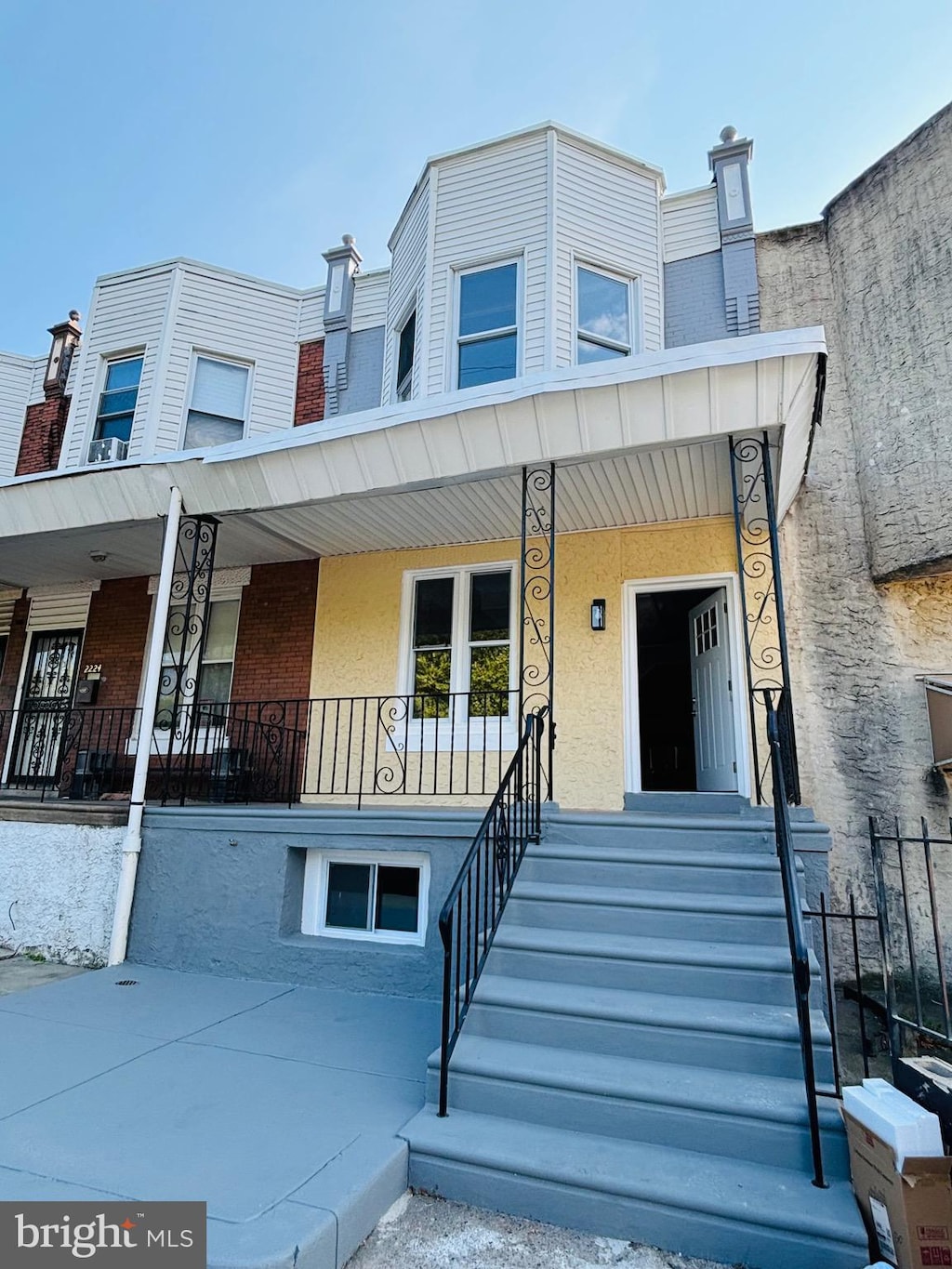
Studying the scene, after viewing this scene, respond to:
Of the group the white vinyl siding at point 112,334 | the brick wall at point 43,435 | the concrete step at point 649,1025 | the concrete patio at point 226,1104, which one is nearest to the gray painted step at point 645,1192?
the concrete patio at point 226,1104

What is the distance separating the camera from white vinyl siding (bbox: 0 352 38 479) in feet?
33.2

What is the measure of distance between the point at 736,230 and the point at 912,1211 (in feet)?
27.7

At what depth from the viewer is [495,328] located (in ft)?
24.0

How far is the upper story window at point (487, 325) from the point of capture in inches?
283

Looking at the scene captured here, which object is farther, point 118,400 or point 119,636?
point 118,400

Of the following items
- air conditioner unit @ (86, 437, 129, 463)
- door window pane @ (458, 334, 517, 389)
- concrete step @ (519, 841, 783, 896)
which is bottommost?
concrete step @ (519, 841, 783, 896)

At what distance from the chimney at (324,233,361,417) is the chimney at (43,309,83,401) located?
14.0 feet

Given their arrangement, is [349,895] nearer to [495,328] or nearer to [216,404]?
[495,328]

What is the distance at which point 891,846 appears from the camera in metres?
6.10

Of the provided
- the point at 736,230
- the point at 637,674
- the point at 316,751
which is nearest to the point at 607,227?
the point at 736,230

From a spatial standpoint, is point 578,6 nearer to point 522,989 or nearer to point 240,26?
point 240,26

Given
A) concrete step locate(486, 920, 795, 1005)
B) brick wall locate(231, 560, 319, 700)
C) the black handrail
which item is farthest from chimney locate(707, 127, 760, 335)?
concrete step locate(486, 920, 795, 1005)

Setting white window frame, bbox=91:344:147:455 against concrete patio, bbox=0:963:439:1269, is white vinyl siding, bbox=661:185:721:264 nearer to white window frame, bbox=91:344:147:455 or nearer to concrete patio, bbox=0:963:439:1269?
white window frame, bbox=91:344:147:455

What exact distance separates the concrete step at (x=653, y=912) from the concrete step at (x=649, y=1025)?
1.30 feet
